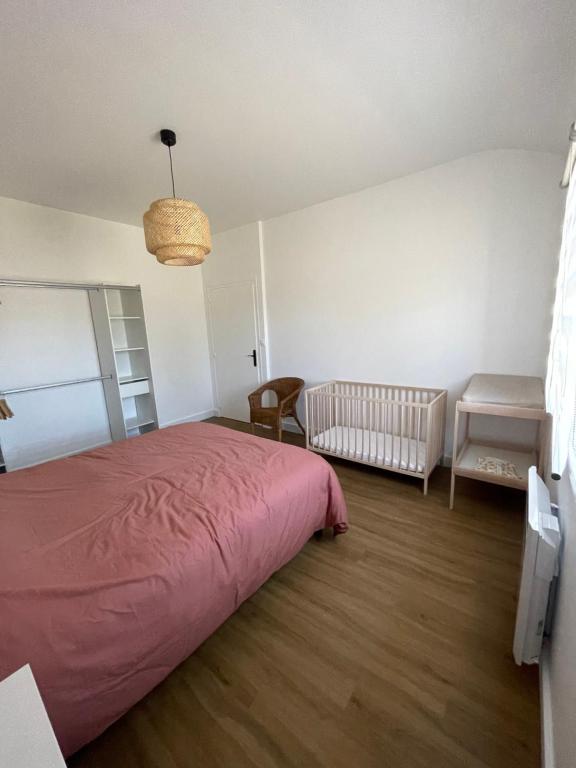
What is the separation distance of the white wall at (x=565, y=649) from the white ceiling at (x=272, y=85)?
1.90 meters

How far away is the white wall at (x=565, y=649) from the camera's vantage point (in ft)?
2.65

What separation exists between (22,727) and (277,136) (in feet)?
9.32

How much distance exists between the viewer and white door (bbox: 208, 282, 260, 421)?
4.18 meters

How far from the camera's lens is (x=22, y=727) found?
1.73 feet

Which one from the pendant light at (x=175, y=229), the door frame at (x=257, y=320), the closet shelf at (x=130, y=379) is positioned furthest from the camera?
the door frame at (x=257, y=320)

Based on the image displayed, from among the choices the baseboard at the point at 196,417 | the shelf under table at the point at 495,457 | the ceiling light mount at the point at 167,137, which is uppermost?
the ceiling light mount at the point at 167,137

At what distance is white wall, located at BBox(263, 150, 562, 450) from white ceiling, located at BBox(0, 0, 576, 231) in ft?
0.79

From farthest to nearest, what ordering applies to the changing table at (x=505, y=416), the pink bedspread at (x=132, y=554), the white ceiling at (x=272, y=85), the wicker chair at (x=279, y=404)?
the wicker chair at (x=279, y=404) < the changing table at (x=505, y=416) < the white ceiling at (x=272, y=85) < the pink bedspread at (x=132, y=554)

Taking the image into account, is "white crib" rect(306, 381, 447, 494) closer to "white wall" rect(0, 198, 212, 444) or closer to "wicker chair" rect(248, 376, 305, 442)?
"wicker chair" rect(248, 376, 305, 442)

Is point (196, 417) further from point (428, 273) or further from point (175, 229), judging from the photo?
point (428, 273)

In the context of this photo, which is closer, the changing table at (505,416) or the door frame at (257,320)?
the changing table at (505,416)

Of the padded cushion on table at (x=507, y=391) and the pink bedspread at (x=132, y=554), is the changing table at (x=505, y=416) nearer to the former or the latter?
the padded cushion on table at (x=507, y=391)

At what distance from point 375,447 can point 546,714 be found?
1.85 m

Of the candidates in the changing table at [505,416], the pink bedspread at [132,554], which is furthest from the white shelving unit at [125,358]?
the changing table at [505,416]
